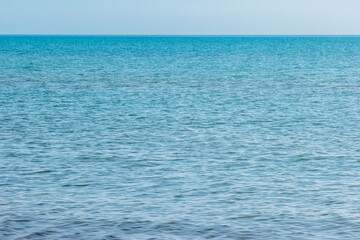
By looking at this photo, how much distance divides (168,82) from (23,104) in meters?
20.4

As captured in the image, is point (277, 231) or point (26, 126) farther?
point (26, 126)

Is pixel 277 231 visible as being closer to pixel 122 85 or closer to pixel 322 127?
pixel 322 127

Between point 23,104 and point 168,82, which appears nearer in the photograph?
point 23,104

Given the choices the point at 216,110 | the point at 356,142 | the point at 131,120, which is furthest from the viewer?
the point at 216,110

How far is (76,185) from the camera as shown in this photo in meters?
17.9

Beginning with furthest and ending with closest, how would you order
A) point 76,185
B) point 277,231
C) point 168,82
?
1. point 168,82
2. point 76,185
3. point 277,231

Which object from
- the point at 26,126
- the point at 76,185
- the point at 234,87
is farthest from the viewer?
the point at 234,87

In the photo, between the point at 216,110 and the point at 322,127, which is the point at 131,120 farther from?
the point at 322,127

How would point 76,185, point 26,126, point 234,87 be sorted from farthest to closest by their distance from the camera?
point 234,87 < point 26,126 < point 76,185

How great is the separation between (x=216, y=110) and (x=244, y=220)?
21.7 m

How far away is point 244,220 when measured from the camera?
14.6 metres

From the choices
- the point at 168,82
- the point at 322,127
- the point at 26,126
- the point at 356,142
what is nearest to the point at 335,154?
the point at 356,142

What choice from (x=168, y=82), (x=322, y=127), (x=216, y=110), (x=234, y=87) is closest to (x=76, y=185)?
(x=322, y=127)

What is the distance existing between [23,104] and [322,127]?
760 inches
